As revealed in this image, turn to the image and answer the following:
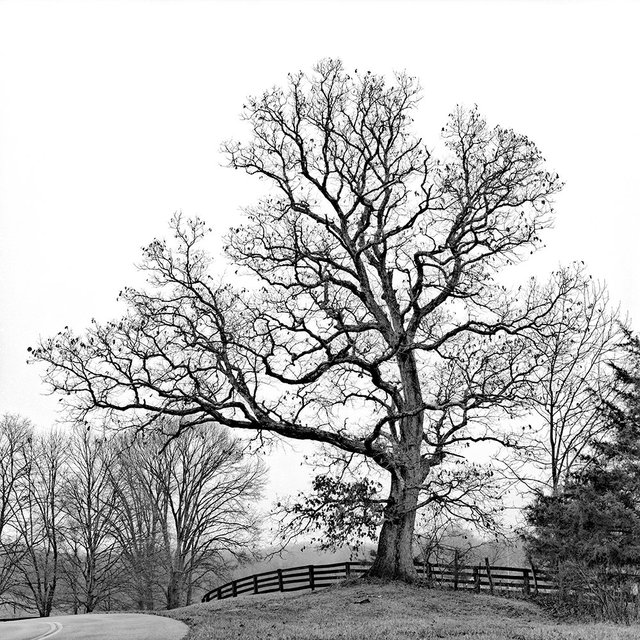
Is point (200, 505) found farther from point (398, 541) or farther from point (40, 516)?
point (398, 541)

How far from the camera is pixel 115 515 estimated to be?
37.3 metres

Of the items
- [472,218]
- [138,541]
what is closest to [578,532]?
[472,218]

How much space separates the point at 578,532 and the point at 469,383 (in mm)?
5999

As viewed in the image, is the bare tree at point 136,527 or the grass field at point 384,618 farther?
the bare tree at point 136,527

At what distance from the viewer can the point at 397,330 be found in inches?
942

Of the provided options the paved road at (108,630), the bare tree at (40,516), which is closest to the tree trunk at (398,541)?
the paved road at (108,630)

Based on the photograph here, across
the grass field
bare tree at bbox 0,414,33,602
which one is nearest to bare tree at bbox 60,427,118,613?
bare tree at bbox 0,414,33,602

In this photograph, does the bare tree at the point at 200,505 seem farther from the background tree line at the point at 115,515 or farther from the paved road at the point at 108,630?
the paved road at the point at 108,630

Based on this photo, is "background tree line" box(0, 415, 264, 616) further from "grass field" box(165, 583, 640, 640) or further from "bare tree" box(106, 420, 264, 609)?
"grass field" box(165, 583, 640, 640)

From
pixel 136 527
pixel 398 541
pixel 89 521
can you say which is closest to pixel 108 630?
pixel 398 541

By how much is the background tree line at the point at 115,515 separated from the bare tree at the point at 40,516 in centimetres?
6

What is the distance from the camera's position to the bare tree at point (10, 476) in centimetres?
3559

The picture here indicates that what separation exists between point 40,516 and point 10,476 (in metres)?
2.93

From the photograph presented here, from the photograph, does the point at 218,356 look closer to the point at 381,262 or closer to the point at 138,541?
the point at 381,262
